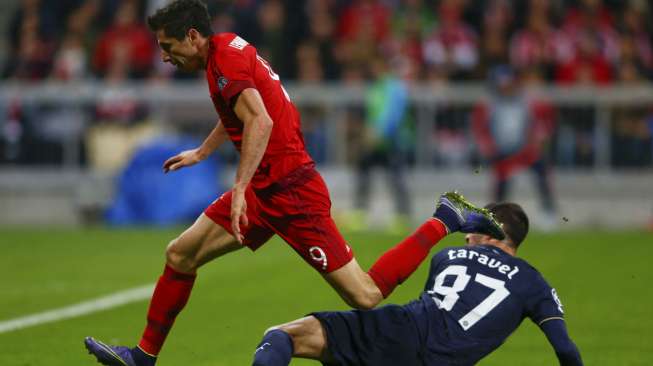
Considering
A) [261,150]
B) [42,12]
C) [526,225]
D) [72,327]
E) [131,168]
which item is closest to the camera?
[261,150]

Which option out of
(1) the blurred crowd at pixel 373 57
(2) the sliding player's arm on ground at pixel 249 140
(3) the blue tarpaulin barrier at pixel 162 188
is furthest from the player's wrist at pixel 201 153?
(3) the blue tarpaulin barrier at pixel 162 188

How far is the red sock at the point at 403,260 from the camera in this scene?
677 centimetres

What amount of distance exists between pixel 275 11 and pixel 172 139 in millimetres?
2812

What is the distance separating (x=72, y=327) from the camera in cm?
939

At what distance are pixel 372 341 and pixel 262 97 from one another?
4.71 feet

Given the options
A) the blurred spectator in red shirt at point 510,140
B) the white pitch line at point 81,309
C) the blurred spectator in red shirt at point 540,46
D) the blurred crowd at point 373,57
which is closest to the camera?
the white pitch line at point 81,309

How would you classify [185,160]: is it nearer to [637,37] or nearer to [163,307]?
[163,307]

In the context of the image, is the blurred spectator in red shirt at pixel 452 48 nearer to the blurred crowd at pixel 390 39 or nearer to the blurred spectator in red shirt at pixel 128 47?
the blurred crowd at pixel 390 39

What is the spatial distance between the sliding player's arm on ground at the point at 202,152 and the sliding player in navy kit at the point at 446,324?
1.59 meters

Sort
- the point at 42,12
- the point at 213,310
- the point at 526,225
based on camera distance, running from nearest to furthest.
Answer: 1. the point at 526,225
2. the point at 213,310
3. the point at 42,12

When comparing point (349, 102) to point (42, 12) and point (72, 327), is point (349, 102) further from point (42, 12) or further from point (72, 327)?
point (72, 327)

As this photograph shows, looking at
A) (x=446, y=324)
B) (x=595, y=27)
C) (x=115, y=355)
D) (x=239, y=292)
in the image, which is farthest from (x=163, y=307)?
(x=595, y=27)

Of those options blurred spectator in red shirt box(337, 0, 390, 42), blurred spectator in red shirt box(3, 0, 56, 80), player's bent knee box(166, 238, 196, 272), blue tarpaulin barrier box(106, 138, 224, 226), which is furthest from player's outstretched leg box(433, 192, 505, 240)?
blurred spectator in red shirt box(3, 0, 56, 80)

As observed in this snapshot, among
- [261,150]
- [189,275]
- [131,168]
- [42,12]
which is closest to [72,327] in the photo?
[189,275]
